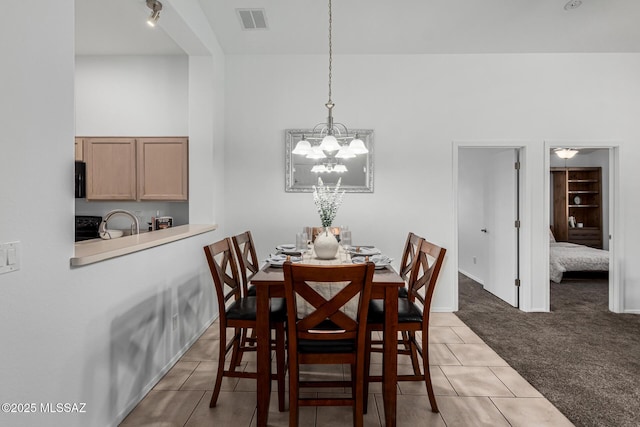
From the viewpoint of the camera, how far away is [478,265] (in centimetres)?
540

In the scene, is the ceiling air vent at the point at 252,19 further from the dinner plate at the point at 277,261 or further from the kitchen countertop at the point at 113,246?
the dinner plate at the point at 277,261

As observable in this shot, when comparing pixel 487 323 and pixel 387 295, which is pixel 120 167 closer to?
pixel 387 295

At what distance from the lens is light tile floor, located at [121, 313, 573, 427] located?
2029 mm

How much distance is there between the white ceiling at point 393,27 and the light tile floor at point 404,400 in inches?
121

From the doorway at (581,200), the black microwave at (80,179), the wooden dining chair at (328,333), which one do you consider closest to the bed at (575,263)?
the doorway at (581,200)

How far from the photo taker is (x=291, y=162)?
159 inches

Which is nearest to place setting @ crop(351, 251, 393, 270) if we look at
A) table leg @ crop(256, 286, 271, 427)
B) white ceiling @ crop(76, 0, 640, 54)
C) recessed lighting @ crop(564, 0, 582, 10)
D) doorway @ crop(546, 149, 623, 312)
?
table leg @ crop(256, 286, 271, 427)

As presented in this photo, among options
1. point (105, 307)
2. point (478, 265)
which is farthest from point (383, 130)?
point (105, 307)

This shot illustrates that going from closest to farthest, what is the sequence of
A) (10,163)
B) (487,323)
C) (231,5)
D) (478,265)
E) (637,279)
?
(10,163) < (231,5) < (487,323) < (637,279) < (478,265)

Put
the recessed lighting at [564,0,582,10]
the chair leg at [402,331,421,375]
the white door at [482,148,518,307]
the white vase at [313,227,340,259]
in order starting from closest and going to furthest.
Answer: the chair leg at [402,331,421,375] < the white vase at [313,227,340,259] < the recessed lighting at [564,0,582,10] < the white door at [482,148,518,307]

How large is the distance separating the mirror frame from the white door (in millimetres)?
1745

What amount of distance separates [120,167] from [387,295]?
10.9 ft

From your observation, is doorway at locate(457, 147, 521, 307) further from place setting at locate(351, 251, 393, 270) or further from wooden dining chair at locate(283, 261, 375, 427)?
wooden dining chair at locate(283, 261, 375, 427)

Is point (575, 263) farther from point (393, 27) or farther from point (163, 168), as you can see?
point (163, 168)
